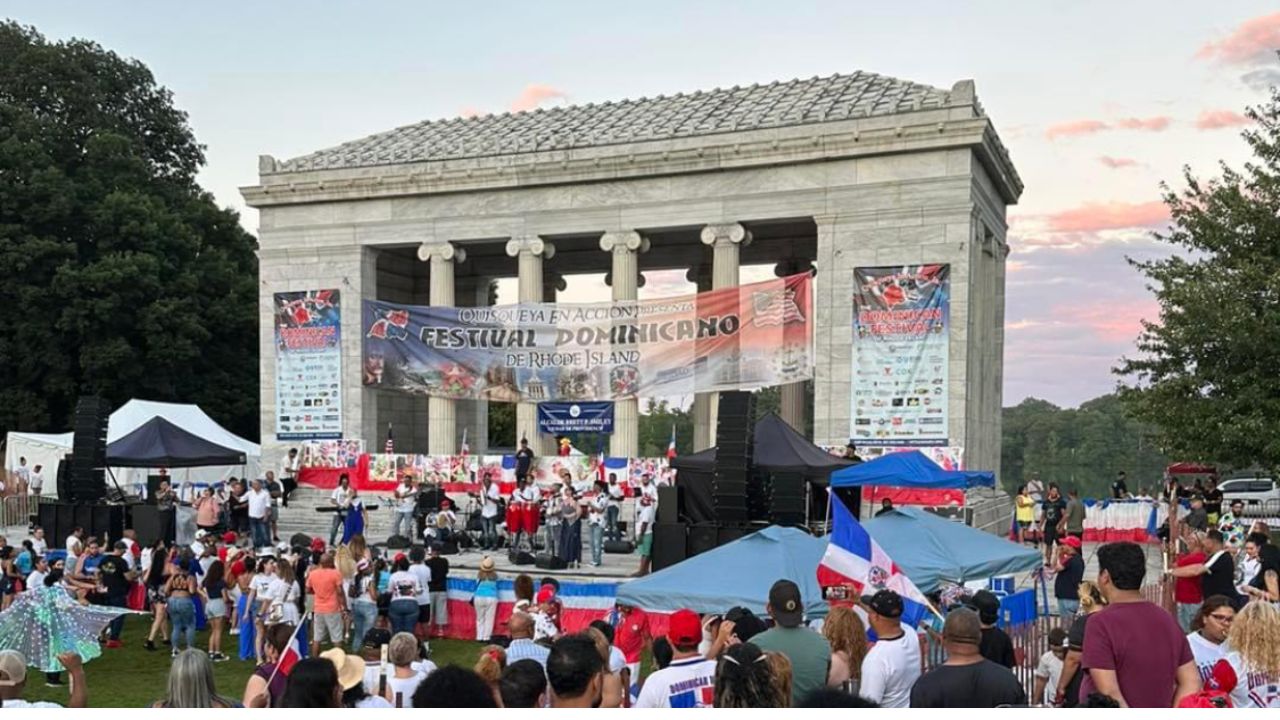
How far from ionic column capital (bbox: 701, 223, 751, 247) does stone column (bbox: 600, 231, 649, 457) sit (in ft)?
7.34

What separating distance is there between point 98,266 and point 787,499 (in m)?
33.9

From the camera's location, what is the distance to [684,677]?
6.25 m

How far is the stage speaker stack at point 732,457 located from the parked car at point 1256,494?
906 inches

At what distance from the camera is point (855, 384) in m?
28.3

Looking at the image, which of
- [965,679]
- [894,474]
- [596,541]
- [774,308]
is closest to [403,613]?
[596,541]

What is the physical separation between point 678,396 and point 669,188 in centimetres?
604

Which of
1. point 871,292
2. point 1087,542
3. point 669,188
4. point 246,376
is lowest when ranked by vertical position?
point 1087,542

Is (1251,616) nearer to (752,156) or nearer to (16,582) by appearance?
(16,582)

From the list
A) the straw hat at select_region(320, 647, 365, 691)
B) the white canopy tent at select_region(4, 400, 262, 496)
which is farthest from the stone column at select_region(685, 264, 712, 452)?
the straw hat at select_region(320, 647, 365, 691)

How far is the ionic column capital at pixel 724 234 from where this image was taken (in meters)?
30.9

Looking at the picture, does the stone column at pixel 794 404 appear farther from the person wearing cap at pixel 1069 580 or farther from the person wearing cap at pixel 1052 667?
the person wearing cap at pixel 1052 667

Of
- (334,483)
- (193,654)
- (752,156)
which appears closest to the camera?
(193,654)

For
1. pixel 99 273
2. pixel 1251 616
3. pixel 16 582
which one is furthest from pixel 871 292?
pixel 99 273

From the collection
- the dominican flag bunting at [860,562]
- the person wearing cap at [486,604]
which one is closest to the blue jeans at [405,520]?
the person wearing cap at [486,604]
